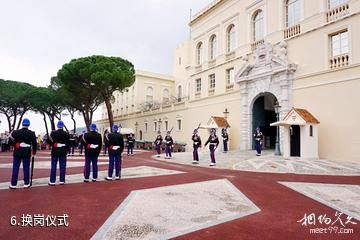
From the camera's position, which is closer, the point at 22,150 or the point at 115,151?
the point at 22,150

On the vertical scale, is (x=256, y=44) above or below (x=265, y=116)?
above

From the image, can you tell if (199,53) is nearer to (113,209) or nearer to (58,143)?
(58,143)

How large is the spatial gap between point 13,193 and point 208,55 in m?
24.2

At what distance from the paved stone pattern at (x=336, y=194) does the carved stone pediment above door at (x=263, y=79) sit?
11.1 metres

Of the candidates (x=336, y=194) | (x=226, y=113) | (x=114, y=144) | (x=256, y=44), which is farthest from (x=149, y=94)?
(x=336, y=194)

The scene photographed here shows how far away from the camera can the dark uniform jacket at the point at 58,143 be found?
8891mm

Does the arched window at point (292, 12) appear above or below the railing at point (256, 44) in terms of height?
above

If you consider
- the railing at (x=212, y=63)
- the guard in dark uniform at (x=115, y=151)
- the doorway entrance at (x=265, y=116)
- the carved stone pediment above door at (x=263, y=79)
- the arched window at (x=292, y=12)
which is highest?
the arched window at (x=292, y=12)

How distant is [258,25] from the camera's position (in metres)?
23.2

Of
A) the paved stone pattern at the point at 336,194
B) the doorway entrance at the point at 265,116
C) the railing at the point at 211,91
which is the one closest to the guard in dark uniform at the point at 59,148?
the paved stone pattern at the point at 336,194

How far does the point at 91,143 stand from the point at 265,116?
61.1 feet

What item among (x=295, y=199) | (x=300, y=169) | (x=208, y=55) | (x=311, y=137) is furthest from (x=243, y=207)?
(x=208, y=55)

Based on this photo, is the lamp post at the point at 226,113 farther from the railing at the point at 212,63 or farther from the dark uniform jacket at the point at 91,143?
the dark uniform jacket at the point at 91,143

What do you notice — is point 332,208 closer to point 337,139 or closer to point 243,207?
point 243,207
